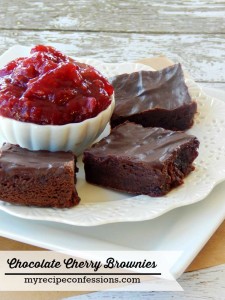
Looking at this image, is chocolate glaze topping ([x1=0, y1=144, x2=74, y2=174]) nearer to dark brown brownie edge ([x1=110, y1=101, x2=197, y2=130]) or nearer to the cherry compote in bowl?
the cherry compote in bowl

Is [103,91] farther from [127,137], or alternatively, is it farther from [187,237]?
[187,237]

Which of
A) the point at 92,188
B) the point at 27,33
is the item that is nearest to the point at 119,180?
the point at 92,188

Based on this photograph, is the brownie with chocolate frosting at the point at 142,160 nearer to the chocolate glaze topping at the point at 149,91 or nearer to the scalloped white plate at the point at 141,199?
the scalloped white plate at the point at 141,199

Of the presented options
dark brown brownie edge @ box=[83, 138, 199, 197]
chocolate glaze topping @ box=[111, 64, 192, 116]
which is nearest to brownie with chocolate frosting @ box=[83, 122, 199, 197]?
dark brown brownie edge @ box=[83, 138, 199, 197]

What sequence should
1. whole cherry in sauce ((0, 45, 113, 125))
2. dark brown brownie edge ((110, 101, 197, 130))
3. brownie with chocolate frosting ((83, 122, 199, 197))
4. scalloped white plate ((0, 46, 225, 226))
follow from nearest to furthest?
scalloped white plate ((0, 46, 225, 226)) → brownie with chocolate frosting ((83, 122, 199, 197)) → whole cherry in sauce ((0, 45, 113, 125)) → dark brown brownie edge ((110, 101, 197, 130))

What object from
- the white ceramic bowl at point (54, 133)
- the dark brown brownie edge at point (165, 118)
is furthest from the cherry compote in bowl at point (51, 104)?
the dark brown brownie edge at point (165, 118)
